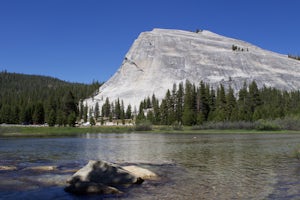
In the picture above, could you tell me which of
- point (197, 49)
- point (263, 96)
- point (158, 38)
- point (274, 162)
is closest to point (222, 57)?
point (197, 49)

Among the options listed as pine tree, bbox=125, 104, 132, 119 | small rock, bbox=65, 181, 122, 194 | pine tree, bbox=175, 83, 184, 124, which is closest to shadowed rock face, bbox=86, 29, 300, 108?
pine tree, bbox=125, 104, 132, 119

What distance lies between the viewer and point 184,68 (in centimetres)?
15488

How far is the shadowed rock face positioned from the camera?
147 meters

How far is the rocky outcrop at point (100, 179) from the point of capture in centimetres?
1485

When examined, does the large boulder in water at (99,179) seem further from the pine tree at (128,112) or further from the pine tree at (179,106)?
the pine tree at (128,112)

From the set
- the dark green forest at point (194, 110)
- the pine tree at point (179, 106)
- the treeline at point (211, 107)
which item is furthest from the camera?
the pine tree at point (179, 106)

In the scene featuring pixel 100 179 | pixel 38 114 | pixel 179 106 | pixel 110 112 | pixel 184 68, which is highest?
pixel 184 68

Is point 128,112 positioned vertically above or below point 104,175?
above

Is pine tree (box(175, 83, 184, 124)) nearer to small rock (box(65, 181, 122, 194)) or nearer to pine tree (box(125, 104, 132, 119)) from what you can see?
pine tree (box(125, 104, 132, 119))

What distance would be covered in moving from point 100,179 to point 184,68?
140836 mm

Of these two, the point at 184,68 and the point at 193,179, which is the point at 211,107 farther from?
the point at 193,179

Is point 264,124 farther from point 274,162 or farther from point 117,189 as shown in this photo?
point 117,189

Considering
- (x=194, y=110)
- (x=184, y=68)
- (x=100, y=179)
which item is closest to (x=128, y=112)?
(x=194, y=110)

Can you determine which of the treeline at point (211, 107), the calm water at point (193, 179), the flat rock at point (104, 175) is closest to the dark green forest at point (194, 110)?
the treeline at point (211, 107)
